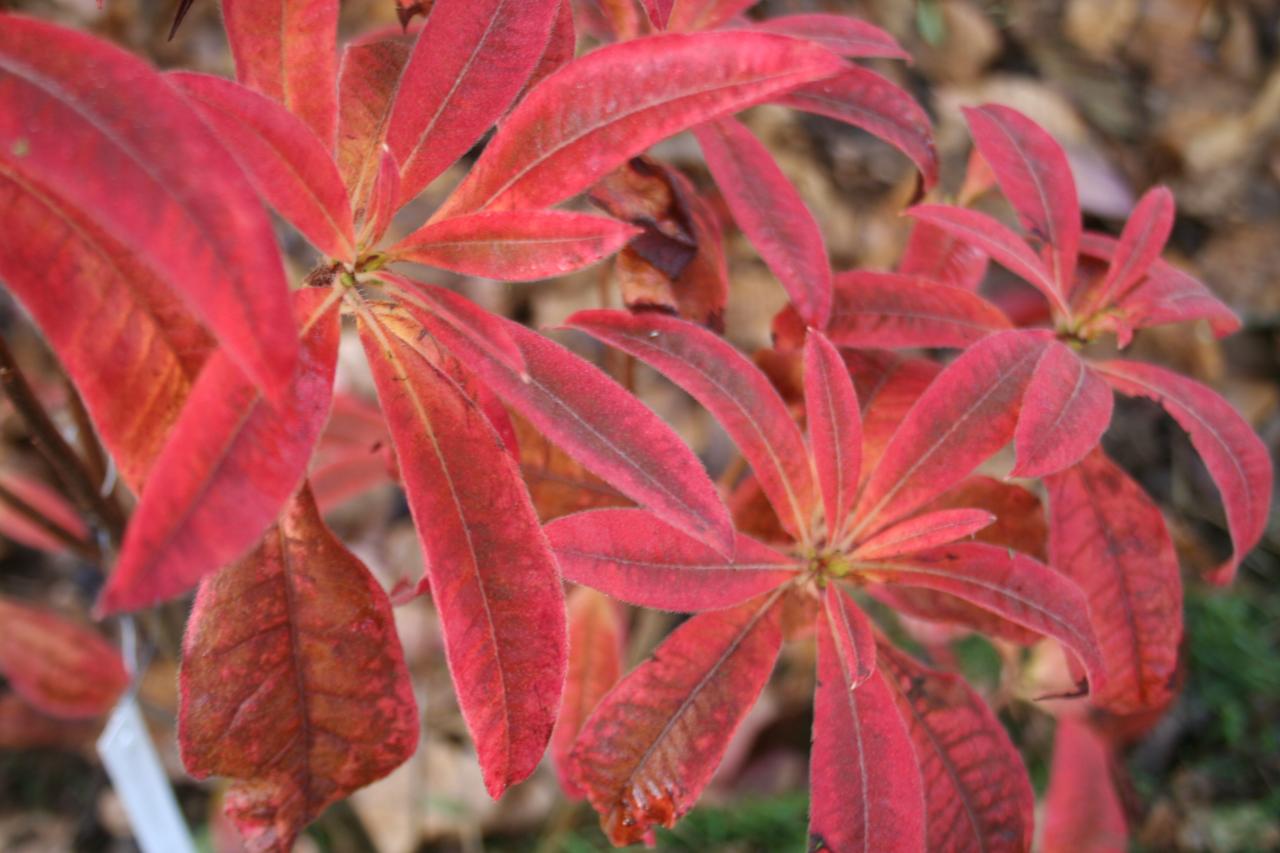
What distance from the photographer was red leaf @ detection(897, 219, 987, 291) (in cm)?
72

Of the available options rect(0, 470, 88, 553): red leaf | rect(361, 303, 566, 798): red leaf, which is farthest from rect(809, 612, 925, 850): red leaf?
rect(0, 470, 88, 553): red leaf

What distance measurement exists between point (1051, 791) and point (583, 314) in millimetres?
798

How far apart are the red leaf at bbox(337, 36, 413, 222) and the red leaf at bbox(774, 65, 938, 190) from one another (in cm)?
24

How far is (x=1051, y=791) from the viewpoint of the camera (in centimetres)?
101

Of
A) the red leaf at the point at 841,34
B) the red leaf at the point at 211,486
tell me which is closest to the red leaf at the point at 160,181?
the red leaf at the point at 211,486

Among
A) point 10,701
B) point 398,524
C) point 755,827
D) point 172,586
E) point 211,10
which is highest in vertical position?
point 211,10

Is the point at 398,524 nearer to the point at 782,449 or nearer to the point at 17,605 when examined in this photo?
the point at 17,605

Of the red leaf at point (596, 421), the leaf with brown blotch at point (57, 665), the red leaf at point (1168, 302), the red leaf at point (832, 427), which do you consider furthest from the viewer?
the leaf with brown blotch at point (57, 665)

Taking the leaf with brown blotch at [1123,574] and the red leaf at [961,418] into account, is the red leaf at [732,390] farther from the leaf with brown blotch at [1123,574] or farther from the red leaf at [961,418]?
the leaf with brown blotch at [1123,574]

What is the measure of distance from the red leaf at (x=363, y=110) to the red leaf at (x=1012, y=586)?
35cm

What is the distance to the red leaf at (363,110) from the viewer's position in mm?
505

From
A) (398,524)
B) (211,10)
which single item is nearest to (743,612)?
(398,524)

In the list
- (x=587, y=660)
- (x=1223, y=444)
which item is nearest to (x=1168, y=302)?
(x=1223, y=444)

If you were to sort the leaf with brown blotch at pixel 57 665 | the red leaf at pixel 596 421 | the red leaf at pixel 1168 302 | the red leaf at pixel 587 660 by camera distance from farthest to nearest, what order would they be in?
the leaf with brown blotch at pixel 57 665 < the red leaf at pixel 587 660 < the red leaf at pixel 1168 302 < the red leaf at pixel 596 421
